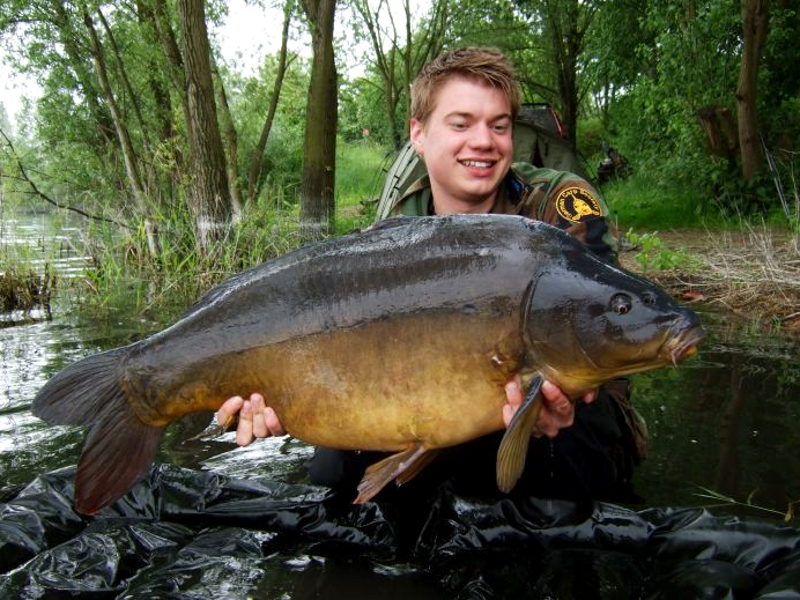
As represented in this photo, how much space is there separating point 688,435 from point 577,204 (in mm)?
1227

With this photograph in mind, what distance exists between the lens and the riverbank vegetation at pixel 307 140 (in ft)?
21.0

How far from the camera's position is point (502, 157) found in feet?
7.45

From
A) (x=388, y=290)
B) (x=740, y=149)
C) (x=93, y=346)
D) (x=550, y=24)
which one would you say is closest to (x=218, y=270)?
(x=93, y=346)

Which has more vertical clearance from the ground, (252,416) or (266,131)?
(266,131)

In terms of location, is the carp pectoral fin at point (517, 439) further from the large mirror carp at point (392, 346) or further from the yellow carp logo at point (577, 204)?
the yellow carp logo at point (577, 204)

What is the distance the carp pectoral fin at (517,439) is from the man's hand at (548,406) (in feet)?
0.11

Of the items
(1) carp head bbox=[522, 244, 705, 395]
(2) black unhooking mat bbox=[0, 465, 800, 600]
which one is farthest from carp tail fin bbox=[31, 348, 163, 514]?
(1) carp head bbox=[522, 244, 705, 395]

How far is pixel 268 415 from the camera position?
1.74 metres

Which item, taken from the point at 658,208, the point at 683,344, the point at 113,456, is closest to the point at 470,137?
the point at 683,344

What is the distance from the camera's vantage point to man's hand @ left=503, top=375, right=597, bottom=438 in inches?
61.9

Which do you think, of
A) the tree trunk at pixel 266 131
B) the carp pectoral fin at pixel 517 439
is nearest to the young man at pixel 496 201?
the carp pectoral fin at pixel 517 439

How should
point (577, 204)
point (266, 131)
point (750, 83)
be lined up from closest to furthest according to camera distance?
1. point (577, 204)
2. point (750, 83)
3. point (266, 131)

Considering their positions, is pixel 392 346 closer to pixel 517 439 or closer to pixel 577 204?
pixel 517 439

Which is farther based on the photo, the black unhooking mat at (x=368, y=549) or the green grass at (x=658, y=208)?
the green grass at (x=658, y=208)
